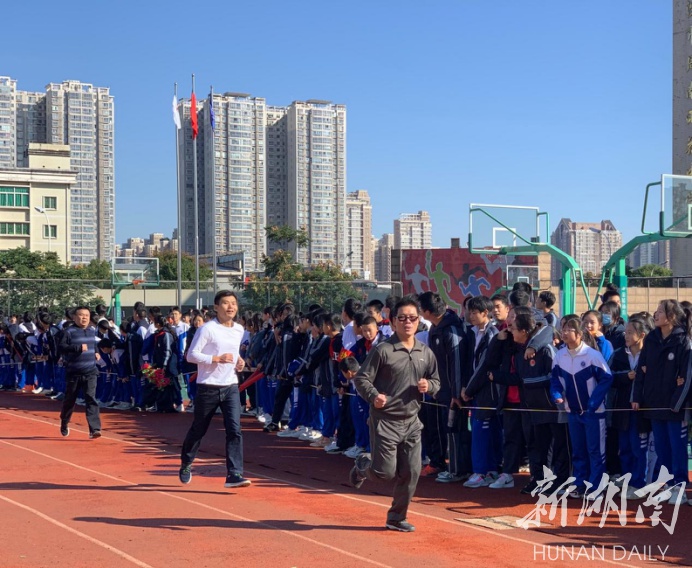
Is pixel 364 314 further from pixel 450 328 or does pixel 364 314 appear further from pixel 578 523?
pixel 578 523

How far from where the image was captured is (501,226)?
Answer: 24.5m

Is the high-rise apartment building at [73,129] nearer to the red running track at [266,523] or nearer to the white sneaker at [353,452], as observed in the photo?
the white sneaker at [353,452]

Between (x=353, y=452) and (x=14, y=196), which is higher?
(x=14, y=196)

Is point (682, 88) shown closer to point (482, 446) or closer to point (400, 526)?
point (482, 446)

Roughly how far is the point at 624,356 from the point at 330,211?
396 feet

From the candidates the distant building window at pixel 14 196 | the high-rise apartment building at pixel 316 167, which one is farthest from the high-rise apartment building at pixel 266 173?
the distant building window at pixel 14 196

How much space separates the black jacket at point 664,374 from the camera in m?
9.22

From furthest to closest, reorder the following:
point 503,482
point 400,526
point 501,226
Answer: point 501,226
point 503,482
point 400,526

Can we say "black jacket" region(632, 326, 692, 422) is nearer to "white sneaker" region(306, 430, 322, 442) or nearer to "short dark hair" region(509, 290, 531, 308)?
"short dark hair" region(509, 290, 531, 308)

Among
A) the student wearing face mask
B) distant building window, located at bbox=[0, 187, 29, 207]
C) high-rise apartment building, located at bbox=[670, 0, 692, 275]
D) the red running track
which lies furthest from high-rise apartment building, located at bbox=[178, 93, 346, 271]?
the student wearing face mask

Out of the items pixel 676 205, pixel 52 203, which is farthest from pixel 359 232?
pixel 676 205

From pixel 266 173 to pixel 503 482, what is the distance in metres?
115

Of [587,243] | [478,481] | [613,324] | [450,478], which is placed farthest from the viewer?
[587,243]

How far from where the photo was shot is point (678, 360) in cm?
926
